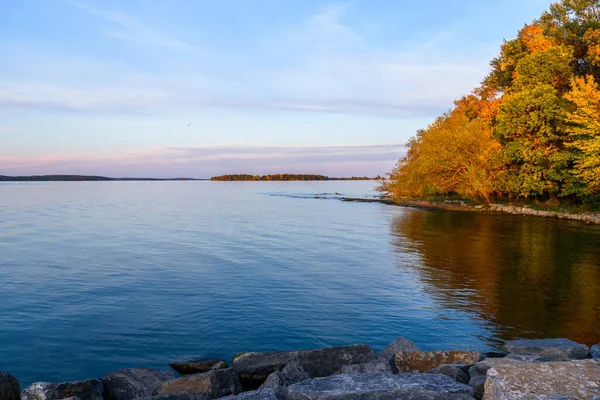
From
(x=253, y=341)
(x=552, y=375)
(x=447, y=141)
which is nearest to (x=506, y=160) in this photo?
(x=447, y=141)

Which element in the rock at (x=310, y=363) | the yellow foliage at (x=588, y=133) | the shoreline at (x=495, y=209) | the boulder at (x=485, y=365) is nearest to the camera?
the boulder at (x=485, y=365)

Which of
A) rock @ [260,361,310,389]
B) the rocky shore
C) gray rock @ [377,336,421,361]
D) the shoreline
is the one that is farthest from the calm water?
the shoreline

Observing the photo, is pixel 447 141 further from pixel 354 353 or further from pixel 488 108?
pixel 354 353

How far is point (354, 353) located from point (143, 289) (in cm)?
1300

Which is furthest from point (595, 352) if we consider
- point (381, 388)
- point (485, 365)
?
point (381, 388)

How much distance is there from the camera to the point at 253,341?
14.6 metres

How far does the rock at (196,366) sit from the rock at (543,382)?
7638 mm

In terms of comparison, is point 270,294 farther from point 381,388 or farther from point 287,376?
point 381,388

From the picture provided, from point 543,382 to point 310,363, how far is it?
18.8ft

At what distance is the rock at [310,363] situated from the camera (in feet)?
36.4

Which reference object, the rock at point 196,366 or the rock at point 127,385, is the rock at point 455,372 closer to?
the rock at point 196,366

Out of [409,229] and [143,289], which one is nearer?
[143,289]

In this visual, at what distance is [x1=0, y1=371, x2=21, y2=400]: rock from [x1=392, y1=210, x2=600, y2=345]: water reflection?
41.1 feet

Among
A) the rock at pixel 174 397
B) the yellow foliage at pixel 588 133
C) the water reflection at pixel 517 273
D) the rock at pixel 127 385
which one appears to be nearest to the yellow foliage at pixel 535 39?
the yellow foliage at pixel 588 133
